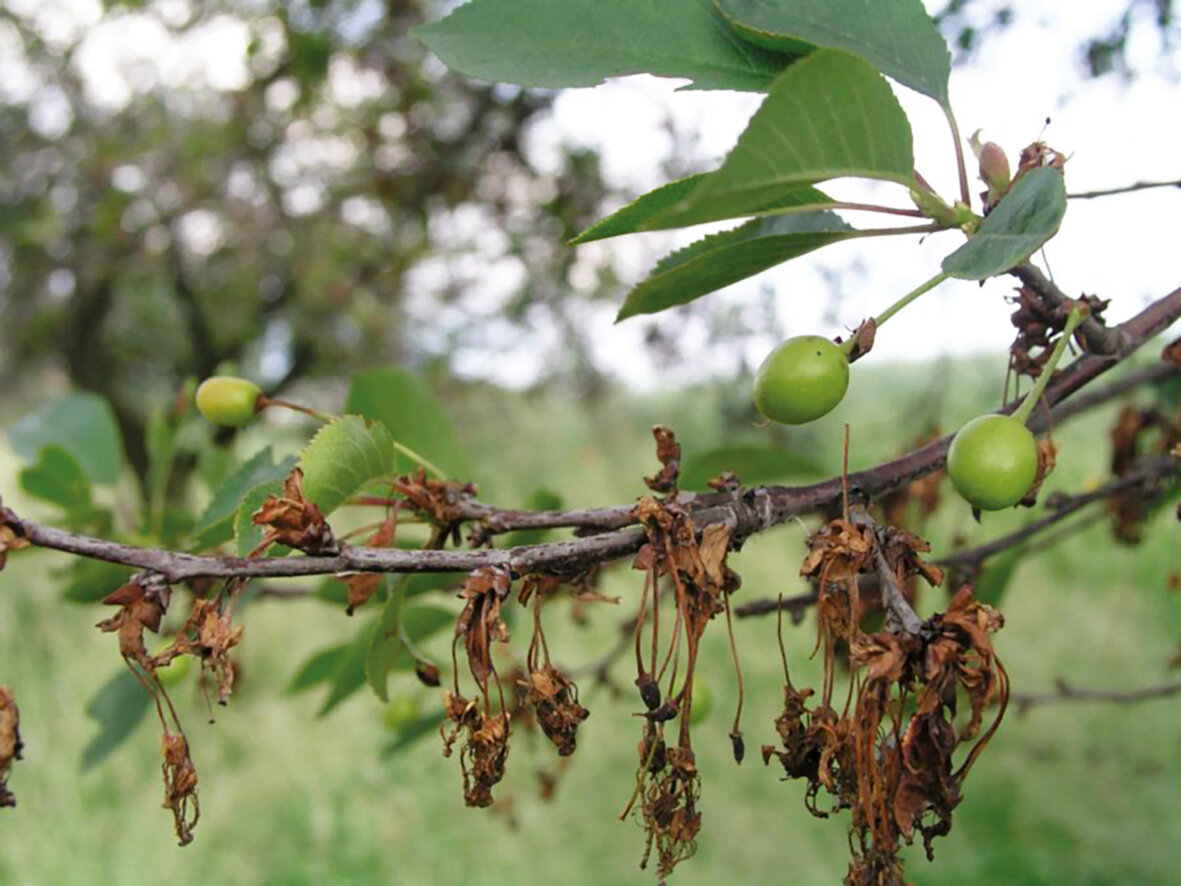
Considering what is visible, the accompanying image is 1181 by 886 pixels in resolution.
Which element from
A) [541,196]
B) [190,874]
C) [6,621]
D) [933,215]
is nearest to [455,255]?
[541,196]

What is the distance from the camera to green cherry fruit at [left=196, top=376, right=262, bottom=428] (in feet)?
2.84

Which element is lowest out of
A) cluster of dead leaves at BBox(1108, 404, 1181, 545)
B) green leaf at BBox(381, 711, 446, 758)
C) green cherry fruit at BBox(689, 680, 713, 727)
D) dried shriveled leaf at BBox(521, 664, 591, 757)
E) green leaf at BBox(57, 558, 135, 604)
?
dried shriveled leaf at BBox(521, 664, 591, 757)

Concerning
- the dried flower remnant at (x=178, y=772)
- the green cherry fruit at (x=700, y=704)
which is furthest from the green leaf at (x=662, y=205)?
the green cherry fruit at (x=700, y=704)

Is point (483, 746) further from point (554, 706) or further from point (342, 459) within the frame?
point (342, 459)

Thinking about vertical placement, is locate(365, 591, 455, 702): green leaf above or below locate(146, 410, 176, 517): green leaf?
below

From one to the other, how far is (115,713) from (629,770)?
8.73ft

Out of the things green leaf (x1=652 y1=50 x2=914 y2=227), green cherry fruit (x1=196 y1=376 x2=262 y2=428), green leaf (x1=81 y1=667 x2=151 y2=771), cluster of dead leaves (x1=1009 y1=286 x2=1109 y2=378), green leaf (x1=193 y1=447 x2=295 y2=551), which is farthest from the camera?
green leaf (x1=81 y1=667 x2=151 y2=771)

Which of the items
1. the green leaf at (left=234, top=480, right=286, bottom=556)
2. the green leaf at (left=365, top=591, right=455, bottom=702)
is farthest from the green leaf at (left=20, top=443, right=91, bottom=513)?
the green leaf at (left=234, top=480, right=286, bottom=556)

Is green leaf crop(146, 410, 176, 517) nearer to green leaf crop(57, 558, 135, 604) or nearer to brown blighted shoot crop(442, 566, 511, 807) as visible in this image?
green leaf crop(57, 558, 135, 604)

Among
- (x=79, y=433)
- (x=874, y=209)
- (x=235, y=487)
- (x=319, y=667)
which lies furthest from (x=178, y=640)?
(x=79, y=433)

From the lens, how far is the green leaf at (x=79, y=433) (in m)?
1.28

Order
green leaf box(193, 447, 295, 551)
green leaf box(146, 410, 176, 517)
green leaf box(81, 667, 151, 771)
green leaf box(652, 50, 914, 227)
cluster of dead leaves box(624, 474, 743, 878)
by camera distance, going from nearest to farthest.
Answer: green leaf box(652, 50, 914, 227)
cluster of dead leaves box(624, 474, 743, 878)
green leaf box(193, 447, 295, 551)
green leaf box(81, 667, 151, 771)
green leaf box(146, 410, 176, 517)

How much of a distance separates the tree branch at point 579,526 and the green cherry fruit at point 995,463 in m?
0.06

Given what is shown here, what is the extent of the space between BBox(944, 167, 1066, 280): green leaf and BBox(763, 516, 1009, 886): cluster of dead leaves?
0.16 meters
